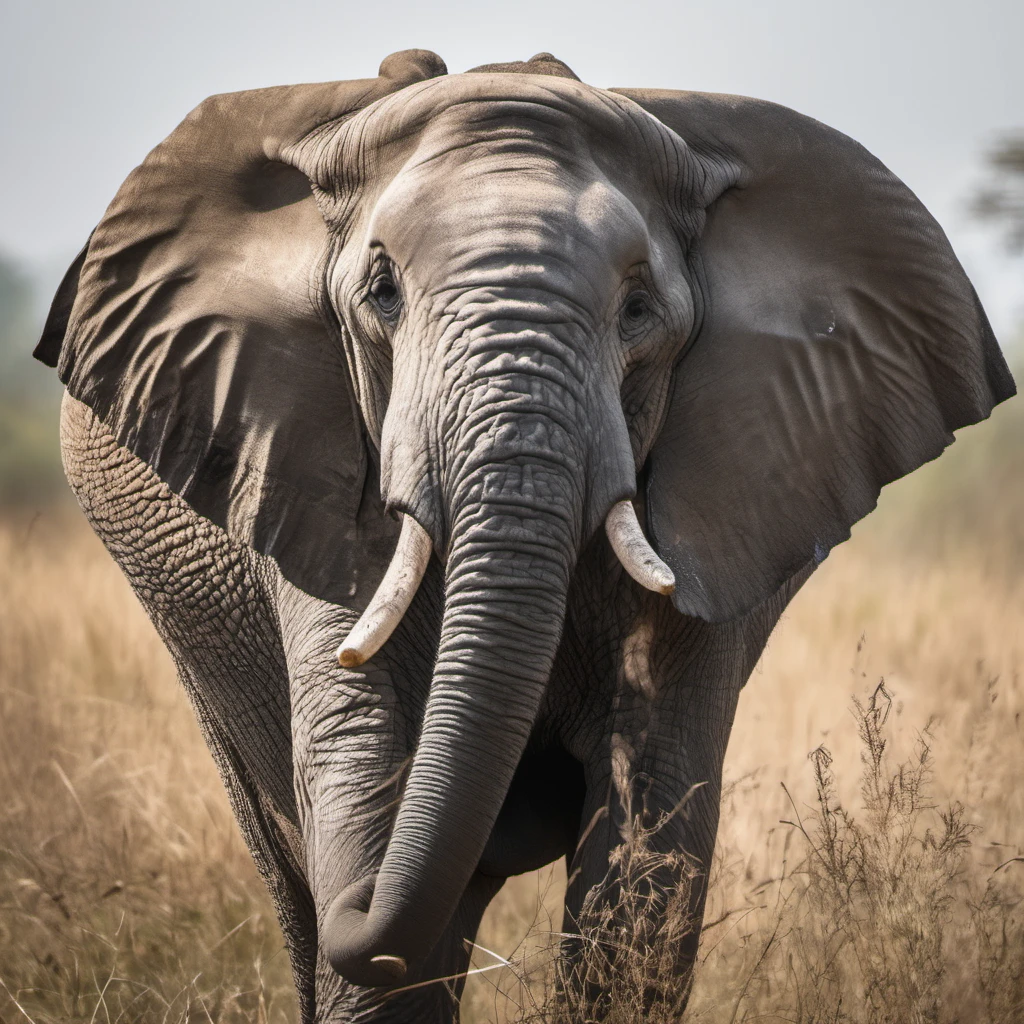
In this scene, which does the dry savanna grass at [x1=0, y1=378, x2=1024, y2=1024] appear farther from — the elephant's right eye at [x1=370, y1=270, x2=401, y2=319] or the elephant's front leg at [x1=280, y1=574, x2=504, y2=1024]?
the elephant's right eye at [x1=370, y1=270, x2=401, y2=319]

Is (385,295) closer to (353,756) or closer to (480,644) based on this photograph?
(480,644)

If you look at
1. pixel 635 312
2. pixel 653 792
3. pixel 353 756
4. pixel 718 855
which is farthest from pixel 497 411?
pixel 718 855

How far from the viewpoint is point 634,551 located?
2.96m

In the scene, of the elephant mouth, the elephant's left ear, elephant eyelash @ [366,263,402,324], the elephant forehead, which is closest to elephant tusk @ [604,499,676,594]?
the elephant mouth

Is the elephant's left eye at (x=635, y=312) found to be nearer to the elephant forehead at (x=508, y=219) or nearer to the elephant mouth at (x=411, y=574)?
the elephant forehead at (x=508, y=219)

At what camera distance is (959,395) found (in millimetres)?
3738

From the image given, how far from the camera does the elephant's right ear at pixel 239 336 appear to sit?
348 centimetres

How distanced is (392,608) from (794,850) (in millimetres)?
3170

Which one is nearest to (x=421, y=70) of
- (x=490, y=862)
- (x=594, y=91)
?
(x=594, y=91)

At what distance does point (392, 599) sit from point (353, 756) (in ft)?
1.64

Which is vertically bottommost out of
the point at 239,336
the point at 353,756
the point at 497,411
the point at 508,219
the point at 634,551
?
the point at 353,756

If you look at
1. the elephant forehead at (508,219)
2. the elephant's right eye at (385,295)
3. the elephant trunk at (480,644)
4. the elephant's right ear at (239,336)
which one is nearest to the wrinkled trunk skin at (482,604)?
the elephant trunk at (480,644)

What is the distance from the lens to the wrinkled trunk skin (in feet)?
9.46

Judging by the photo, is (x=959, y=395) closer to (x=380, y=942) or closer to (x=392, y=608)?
(x=392, y=608)
